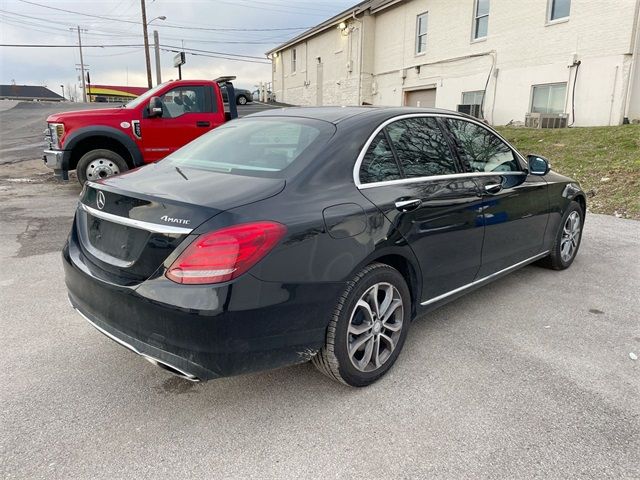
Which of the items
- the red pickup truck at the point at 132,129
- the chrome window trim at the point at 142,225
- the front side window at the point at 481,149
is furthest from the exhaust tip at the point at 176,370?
the red pickup truck at the point at 132,129

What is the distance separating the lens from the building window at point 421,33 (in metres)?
20.6

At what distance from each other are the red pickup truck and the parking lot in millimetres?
4880

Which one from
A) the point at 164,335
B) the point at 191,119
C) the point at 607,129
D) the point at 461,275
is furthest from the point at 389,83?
the point at 164,335

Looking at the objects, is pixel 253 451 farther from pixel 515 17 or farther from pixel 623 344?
pixel 515 17

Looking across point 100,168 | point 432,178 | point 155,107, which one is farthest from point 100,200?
point 100,168

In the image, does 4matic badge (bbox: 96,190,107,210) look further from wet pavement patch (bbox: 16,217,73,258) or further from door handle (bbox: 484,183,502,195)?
wet pavement patch (bbox: 16,217,73,258)

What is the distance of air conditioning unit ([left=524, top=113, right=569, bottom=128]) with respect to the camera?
46.5 ft

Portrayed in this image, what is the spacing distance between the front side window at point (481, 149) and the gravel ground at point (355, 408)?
1173 millimetres

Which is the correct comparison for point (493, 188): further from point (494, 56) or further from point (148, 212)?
point (494, 56)

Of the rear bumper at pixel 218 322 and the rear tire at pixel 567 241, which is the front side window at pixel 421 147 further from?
the rear tire at pixel 567 241

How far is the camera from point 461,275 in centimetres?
351

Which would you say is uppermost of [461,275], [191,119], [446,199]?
[191,119]

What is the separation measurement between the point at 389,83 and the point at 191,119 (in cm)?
1638

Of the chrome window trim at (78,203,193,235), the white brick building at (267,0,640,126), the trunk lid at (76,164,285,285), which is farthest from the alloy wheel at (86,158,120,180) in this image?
the white brick building at (267,0,640,126)
